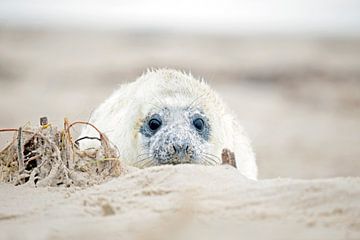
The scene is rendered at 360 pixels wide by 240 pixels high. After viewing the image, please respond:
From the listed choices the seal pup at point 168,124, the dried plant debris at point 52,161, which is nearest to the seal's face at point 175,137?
the seal pup at point 168,124

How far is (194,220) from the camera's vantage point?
406 cm

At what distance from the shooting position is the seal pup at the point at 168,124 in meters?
6.75

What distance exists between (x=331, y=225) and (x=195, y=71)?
69.4 feet

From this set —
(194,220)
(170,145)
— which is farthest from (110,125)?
(194,220)

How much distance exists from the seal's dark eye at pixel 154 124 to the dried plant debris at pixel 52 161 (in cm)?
141

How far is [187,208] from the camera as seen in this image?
4.23 meters

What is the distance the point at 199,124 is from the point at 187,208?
3027 mm

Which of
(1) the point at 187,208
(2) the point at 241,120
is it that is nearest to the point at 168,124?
(1) the point at 187,208

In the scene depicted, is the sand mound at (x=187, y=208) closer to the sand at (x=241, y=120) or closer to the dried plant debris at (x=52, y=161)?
the sand at (x=241, y=120)

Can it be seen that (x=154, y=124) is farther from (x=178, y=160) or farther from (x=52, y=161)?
(x=52, y=161)

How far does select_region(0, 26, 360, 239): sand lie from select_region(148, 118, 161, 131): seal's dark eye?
1.45 m

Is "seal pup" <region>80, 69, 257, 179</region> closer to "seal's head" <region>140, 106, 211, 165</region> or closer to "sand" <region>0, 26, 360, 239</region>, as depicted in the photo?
"seal's head" <region>140, 106, 211, 165</region>

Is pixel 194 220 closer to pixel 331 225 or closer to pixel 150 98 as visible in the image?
pixel 331 225

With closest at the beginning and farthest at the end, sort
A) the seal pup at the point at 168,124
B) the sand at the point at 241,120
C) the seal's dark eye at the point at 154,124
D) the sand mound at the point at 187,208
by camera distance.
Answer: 1. the sand mound at the point at 187,208
2. the sand at the point at 241,120
3. the seal pup at the point at 168,124
4. the seal's dark eye at the point at 154,124
